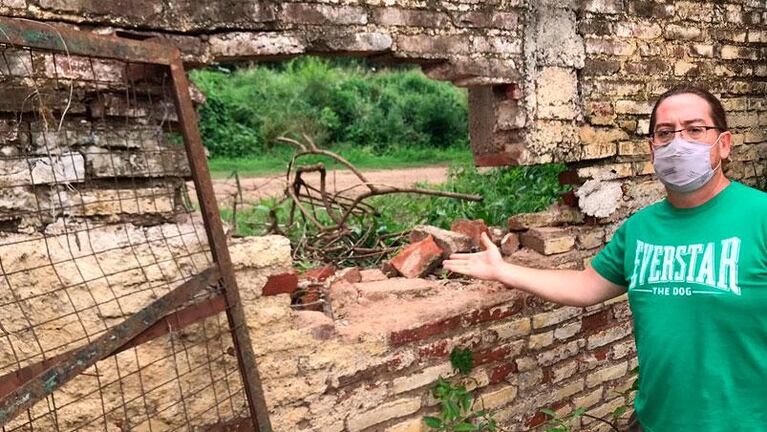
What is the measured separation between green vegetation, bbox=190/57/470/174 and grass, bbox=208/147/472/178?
23 millimetres

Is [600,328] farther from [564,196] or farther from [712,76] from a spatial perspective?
[712,76]

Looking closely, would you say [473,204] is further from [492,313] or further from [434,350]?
[434,350]

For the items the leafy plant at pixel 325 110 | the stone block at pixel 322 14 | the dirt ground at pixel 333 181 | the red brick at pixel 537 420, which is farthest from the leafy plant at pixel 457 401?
the leafy plant at pixel 325 110

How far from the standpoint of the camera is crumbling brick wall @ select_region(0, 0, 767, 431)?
2.34 metres

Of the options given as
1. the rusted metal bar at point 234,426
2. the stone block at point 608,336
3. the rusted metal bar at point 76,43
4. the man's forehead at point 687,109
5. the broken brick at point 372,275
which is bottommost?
the stone block at point 608,336

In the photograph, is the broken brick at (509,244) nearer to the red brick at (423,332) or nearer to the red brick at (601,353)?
the red brick at (423,332)

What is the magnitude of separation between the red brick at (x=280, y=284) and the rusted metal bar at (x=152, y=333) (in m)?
0.27

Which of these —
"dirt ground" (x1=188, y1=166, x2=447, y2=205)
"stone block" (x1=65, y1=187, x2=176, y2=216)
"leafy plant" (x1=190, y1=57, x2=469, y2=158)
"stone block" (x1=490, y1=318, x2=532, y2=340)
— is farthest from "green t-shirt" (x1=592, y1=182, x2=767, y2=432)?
"leafy plant" (x1=190, y1=57, x2=469, y2=158)

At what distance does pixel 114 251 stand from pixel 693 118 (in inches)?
73.3

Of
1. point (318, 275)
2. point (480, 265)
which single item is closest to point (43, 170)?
point (318, 275)

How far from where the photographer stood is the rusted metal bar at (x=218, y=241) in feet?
6.61

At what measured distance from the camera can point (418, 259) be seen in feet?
10.3

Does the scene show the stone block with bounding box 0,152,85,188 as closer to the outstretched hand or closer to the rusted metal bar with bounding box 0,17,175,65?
the rusted metal bar with bounding box 0,17,175,65

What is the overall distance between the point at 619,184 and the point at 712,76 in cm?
92
